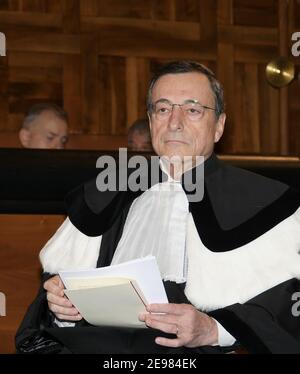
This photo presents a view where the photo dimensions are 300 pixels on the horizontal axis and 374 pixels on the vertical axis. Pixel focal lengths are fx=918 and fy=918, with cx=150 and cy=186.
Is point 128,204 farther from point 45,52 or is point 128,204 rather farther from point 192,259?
point 45,52

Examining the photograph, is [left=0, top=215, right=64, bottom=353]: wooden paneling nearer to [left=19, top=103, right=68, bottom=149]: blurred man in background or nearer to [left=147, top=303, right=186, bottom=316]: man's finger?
[left=147, top=303, right=186, bottom=316]: man's finger

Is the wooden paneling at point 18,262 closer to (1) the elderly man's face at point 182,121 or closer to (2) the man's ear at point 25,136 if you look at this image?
(1) the elderly man's face at point 182,121

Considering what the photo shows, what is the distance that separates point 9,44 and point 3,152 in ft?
10.5

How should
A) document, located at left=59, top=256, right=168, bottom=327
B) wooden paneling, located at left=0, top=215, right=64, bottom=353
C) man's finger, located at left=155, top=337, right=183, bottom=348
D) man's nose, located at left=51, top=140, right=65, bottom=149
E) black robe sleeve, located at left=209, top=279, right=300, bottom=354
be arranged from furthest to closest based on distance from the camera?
man's nose, located at left=51, top=140, right=65, bottom=149
wooden paneling, located at left=0, top=215, right=64, bottom=353
black robe sleeve, located at left=209, top=279, right=300, bottom=354
man's finger, located at left=155, top=337, right=183, bottom=348
document, located at left=59, top=256, right=168, bottom=327

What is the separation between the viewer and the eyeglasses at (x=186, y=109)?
11.9ft

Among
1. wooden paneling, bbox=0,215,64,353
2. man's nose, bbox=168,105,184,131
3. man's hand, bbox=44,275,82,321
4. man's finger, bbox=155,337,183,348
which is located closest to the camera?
man's finger, bbox=155,337,183,348

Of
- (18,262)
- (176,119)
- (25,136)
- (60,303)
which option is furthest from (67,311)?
(25,136)

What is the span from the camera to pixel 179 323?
314cm

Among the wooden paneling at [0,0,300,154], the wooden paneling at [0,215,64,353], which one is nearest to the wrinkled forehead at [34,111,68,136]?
the wooden paneling at [0,0,300,154]

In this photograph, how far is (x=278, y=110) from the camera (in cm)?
797

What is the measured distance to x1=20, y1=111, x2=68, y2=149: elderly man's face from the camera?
644 cm

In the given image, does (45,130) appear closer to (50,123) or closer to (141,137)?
(50,123)

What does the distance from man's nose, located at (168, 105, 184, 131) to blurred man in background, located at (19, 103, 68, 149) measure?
2.87 m
